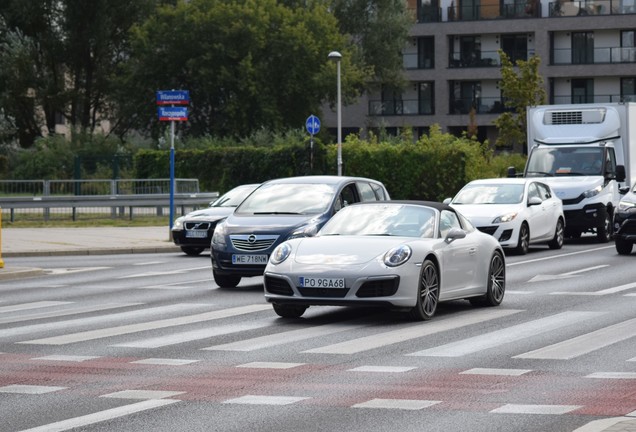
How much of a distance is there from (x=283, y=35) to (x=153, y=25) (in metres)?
6.45

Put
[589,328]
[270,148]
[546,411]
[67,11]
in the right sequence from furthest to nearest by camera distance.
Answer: [67,11], [270,148], [589,328], [546,411]

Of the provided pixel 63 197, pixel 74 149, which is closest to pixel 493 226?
pixel 63 197

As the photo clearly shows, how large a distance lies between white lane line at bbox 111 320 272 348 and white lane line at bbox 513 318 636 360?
3268 millimetres

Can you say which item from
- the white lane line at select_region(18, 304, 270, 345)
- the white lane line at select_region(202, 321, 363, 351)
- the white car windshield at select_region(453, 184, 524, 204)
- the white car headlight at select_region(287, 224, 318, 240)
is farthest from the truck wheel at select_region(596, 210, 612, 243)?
the white lane line at select_region(202, 321, 363, 351)

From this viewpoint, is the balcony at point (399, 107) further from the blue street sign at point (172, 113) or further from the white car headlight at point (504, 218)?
the white car headlight at point (504, 218)

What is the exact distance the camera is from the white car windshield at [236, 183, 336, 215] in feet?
66.7

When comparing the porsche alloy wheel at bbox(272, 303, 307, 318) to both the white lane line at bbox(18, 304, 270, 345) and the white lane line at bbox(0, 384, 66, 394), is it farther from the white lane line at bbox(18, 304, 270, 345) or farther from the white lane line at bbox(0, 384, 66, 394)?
the white lane line at bbox(0, 384, 66, 394)

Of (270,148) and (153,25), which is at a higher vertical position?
(153,25)

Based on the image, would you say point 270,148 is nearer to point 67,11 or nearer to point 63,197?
point 63,197

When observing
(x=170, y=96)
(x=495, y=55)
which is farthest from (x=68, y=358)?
(x=495, y=55)

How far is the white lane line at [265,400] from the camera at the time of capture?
31.7 ft

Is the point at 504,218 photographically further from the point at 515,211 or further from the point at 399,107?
the point at 399,107

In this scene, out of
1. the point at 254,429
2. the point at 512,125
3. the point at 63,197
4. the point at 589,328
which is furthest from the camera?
the point at 512,125

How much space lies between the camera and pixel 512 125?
217 ft
